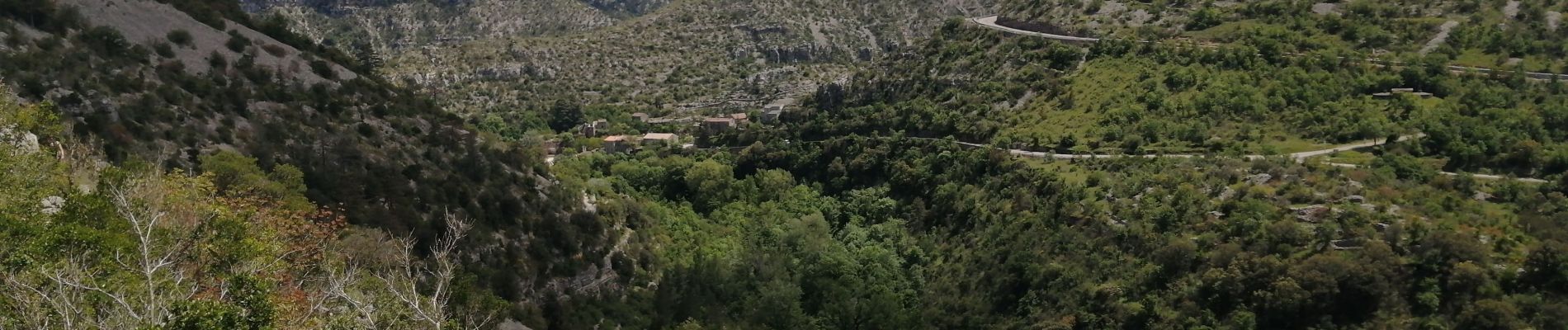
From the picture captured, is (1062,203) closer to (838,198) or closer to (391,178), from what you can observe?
(838,198)

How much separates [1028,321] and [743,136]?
45622mm

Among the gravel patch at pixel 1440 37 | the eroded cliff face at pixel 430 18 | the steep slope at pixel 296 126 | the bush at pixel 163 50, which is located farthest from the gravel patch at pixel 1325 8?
the eroded cliff face at pixel 430 18

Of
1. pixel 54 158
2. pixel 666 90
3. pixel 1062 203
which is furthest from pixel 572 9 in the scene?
pixel 54 158

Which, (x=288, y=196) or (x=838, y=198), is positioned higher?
(x=288, y=196)

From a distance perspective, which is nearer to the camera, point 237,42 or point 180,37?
point 180,37

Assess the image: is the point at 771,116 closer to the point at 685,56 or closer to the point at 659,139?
the point at 659,139

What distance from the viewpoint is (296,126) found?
42.5 m

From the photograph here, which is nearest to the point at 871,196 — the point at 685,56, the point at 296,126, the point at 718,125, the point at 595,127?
the point at 718,125

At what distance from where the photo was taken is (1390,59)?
6262cm

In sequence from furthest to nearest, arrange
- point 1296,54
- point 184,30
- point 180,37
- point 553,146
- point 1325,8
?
point 553,146 → point 1325,8 → point 1296,54 → point 184,30 → point 180,37

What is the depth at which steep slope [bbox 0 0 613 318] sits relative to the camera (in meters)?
37.3

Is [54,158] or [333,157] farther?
[333,157]

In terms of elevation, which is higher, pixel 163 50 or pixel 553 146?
pixel 163 50

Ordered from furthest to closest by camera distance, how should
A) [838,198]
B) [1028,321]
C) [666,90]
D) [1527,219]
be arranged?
[666,90]
[838,198]
[1028,321]
[1527,219]
